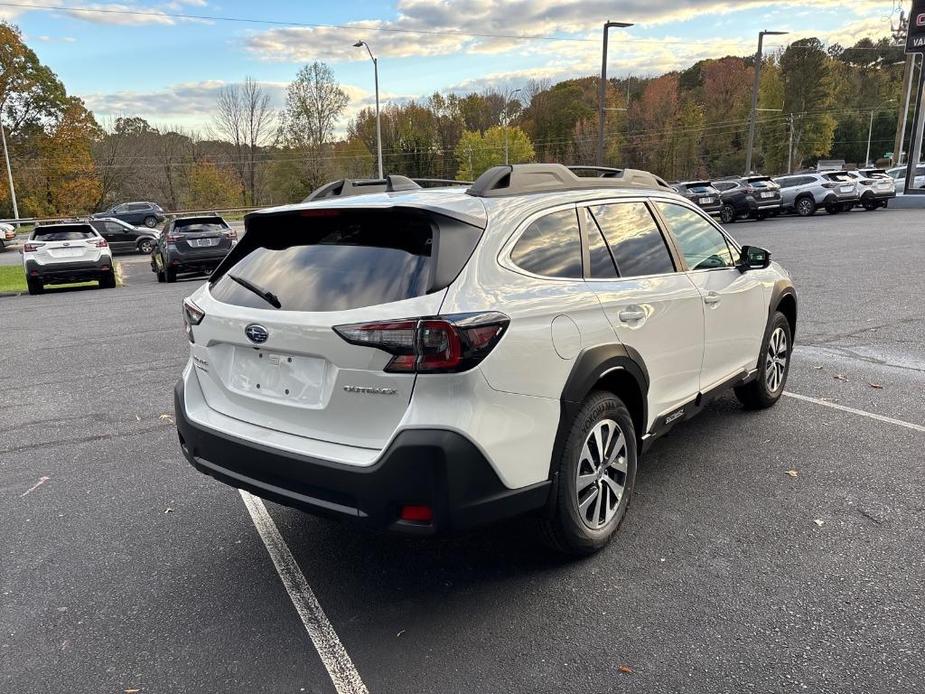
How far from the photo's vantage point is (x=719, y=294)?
13.9 ft

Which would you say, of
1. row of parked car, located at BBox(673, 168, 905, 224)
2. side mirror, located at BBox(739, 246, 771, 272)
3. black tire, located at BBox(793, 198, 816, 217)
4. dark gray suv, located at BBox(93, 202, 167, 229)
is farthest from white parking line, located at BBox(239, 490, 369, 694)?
dark gray suv, located at BBox(93, 202, 167, 229)

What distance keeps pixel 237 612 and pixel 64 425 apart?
3.38 metres

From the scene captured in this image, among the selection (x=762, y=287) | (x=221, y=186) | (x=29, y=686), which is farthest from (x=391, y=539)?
(x=221, y=186)

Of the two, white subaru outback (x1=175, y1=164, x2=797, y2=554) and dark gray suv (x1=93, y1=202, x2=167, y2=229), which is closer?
white subaru outback (x1=175, y1=164, x2=797, y2=554)

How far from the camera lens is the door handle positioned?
3309 millimetres

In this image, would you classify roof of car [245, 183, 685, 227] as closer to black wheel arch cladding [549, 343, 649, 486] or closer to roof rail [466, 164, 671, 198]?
roof rail [466, 164, 671, 198]

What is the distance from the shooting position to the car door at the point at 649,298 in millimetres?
3359

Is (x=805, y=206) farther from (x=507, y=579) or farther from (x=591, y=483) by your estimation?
(x=507, y=579)

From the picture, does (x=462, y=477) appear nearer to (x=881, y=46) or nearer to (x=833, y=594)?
(x=833, y=594)

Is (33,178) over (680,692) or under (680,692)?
over

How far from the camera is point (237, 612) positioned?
293cm

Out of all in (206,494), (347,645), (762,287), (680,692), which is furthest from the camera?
(762,287)

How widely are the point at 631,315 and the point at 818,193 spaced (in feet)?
94.6

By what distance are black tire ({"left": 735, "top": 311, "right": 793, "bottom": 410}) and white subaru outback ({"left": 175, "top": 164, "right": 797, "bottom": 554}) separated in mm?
1477
